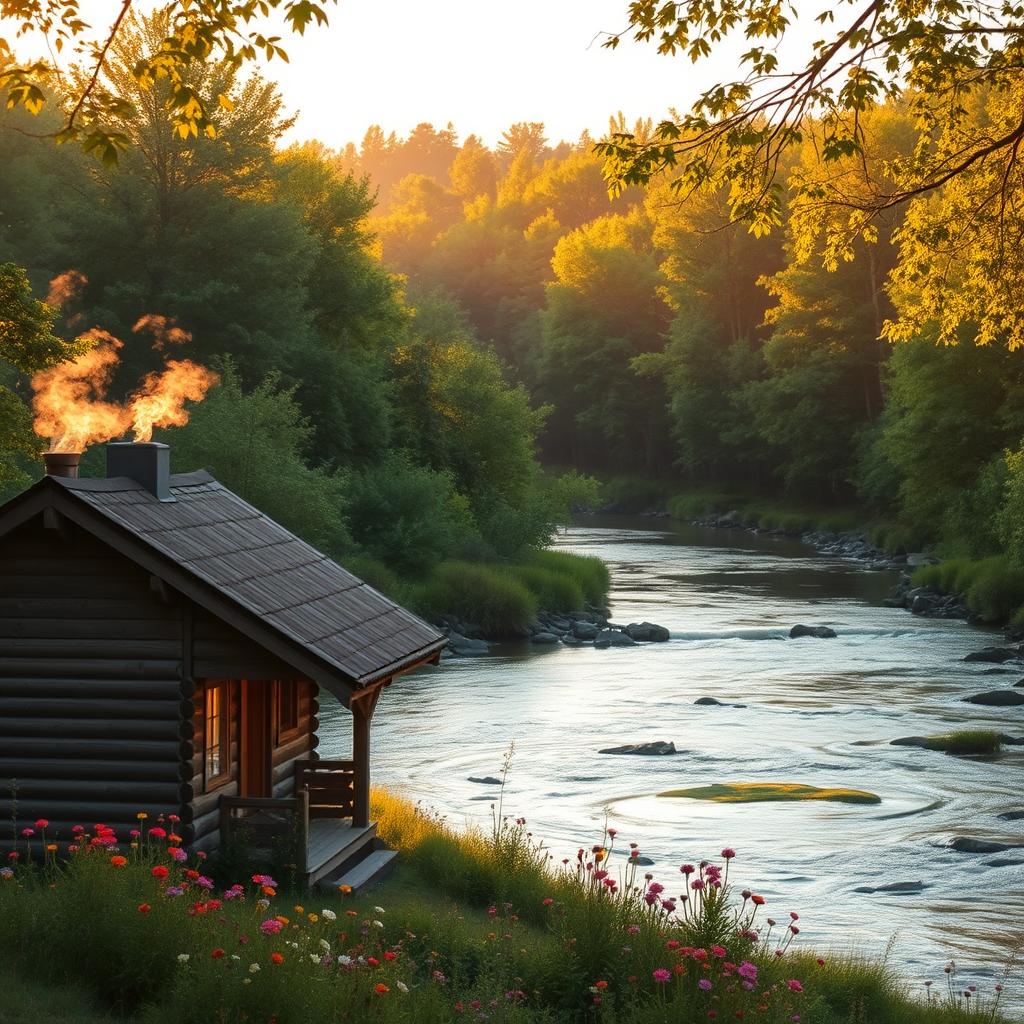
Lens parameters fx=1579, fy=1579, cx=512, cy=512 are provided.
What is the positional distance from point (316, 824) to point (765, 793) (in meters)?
9.48

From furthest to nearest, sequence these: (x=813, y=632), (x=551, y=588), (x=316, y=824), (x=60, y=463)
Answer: (x=551, y=588), (x=813, y=632), (x=316, y=824), (x=60, y=463)

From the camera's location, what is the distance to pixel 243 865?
15.2 metres

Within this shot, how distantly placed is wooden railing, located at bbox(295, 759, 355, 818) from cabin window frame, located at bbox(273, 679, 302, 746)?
15.4 inches

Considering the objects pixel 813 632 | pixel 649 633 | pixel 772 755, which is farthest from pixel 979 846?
pixel 813 632

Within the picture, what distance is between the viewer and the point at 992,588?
43844mm

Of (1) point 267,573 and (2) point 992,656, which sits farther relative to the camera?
(2) point 992,656

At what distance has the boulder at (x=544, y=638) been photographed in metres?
41.9

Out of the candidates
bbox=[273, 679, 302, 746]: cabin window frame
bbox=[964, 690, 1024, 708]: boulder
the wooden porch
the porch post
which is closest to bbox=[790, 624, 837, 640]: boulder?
bbox=[964, 690, 1024, 708]: boulder

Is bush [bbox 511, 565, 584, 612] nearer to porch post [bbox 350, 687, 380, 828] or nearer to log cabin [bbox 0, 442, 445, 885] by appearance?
porch post [bbox 350, 687, 380, 828]

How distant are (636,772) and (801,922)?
7931mm

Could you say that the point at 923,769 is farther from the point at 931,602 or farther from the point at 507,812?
the point at 931,602

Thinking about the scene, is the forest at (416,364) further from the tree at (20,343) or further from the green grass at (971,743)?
the green grass at (971,743)

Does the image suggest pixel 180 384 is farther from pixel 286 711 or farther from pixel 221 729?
pixel 221 729

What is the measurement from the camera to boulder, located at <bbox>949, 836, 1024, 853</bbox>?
21.2m
